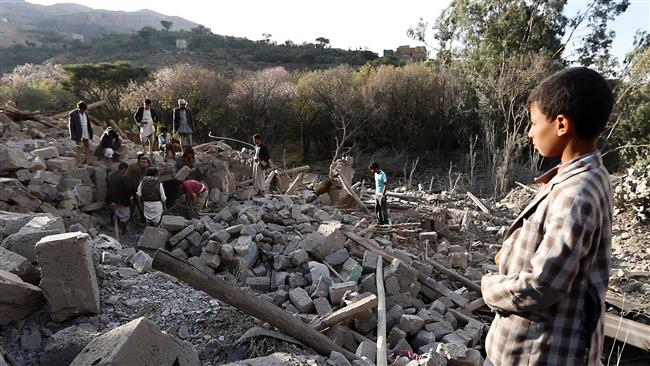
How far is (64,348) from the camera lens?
9.82ft

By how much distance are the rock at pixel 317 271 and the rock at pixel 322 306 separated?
1.70 ft

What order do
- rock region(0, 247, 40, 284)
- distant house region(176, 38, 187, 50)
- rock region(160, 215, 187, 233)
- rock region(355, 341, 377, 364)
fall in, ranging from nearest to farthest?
rock region(0, 247, 40, 284)
rock region(355, 341, 377, 364)
rock region(160, 215, 187, 233)
distant house region(176, 38, 187, 50)

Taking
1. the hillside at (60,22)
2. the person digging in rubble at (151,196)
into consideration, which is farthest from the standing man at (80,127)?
the hillside at (60,22)

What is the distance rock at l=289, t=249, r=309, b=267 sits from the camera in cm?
563

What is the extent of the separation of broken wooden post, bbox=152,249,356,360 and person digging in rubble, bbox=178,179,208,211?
14.7 feet

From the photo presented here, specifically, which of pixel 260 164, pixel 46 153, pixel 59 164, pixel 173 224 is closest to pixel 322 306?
pixel 173 224

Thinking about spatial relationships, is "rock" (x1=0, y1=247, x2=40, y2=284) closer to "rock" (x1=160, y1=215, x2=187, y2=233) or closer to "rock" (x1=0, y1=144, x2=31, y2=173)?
"rock" (x1=160, y1=215, x2=187, y2=233)

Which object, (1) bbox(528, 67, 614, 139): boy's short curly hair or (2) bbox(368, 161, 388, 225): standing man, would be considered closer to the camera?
(1) bbox(528, 67, 614, 139): boy's short curly hair

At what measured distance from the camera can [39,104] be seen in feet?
81.3

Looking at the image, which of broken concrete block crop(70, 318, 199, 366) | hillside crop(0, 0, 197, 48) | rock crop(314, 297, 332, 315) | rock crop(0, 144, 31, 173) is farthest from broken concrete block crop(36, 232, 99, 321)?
hillside crop(0, 0, 197, 48)

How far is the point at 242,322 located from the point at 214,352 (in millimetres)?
376

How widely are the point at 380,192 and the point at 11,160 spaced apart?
21.3ft

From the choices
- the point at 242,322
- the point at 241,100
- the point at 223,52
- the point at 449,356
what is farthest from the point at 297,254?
the point at 223,52

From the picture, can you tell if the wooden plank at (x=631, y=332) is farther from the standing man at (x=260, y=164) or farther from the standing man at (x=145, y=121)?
the standing man at (x=145, y=121)
